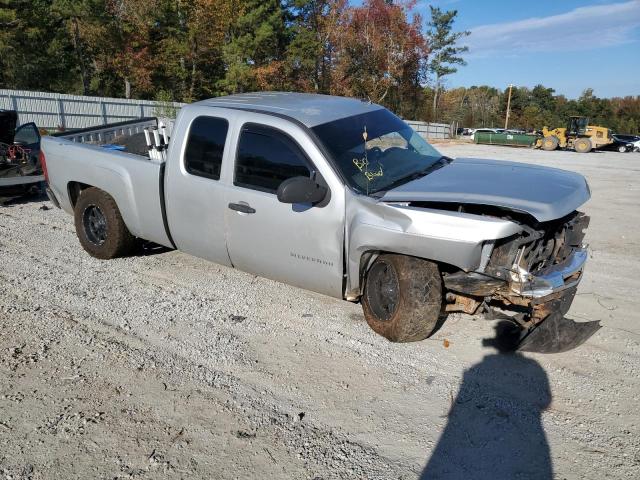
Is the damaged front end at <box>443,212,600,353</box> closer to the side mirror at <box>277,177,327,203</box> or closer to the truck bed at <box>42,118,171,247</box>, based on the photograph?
the side mirror at <box>277,177,327,203</box>

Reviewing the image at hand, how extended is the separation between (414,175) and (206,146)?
74.7 inches

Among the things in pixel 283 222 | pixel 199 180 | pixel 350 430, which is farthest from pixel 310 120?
pixel 350 430

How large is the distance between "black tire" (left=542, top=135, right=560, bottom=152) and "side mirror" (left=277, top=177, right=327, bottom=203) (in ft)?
115

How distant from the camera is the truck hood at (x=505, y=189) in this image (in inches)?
131

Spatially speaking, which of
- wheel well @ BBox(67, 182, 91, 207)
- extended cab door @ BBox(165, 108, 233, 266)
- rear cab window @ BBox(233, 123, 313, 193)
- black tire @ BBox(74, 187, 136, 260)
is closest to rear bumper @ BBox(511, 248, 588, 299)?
rear cab window @ BBox(233, 123, 313, 193)

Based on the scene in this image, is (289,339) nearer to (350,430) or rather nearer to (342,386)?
(342,386)

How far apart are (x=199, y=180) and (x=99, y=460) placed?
2.59m

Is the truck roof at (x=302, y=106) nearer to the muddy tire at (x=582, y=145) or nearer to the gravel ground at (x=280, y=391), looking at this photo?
the gravel ground at (x=280, y=391)

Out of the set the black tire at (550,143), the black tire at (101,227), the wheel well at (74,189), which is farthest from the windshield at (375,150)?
the black tire at (550,143)

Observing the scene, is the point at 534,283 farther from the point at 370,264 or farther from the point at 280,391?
the point at 280,391

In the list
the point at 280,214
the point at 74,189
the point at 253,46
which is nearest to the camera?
the point at 280,214

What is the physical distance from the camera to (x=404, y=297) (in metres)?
3.70

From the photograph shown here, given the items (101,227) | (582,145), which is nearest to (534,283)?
(101,227)

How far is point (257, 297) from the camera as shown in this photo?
493 cm
